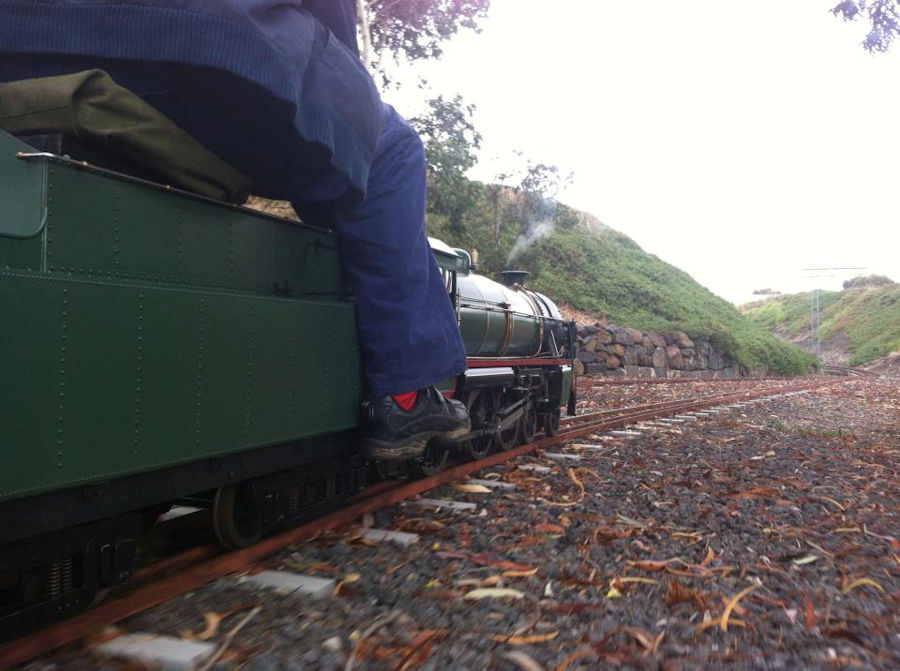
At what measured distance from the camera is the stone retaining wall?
2264 cm

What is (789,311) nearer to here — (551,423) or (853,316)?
(853,316)

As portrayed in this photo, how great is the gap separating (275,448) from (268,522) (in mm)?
562

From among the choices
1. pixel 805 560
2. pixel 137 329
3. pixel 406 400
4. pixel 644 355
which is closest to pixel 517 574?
pixel 406 400

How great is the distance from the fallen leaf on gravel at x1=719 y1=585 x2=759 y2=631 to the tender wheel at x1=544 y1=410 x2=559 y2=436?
5.17 meters

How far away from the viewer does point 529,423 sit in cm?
812

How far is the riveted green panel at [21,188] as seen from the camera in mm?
2229

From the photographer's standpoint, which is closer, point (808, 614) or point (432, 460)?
point (808, 614)

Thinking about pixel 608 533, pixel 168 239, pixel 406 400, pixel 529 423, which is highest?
pixel 168 239

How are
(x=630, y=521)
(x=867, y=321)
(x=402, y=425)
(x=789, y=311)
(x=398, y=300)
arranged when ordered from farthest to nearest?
1. (x=789, y=311)
2. (x=867, y=321)
3. (x=630, y=521)
4. (x=402, y=425)
5. (x=398, y=300)

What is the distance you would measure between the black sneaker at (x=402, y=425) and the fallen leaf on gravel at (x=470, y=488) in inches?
57.0

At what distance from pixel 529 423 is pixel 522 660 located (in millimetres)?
5633

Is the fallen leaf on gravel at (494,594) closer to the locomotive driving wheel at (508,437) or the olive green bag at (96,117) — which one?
the olive green bag at (96,117)

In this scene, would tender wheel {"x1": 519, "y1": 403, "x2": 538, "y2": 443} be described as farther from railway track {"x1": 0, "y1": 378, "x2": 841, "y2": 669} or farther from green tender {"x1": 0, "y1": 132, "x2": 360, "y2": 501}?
green tender {"x1": 0, "y1": 132, "x2": 360, "y2": 501}

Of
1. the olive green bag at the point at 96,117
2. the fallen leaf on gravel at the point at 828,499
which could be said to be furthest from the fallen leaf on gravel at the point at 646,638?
the fallen leaf on gravel at the point at 828,499
